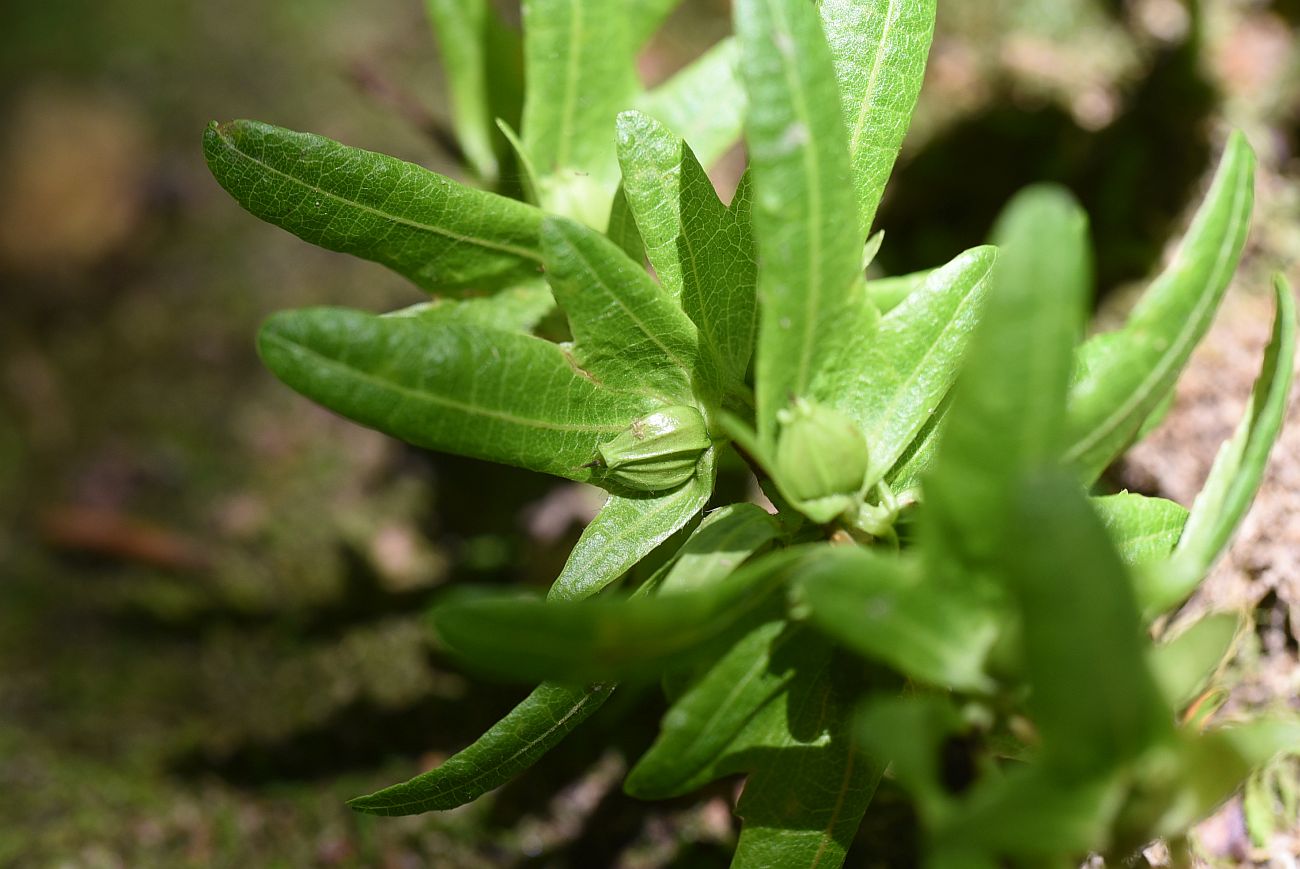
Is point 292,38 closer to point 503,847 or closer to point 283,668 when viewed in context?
point 283,668

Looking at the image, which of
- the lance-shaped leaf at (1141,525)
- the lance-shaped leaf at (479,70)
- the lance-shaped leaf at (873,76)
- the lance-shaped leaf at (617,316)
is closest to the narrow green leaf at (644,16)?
the lance-shaped leaf at (479,70)

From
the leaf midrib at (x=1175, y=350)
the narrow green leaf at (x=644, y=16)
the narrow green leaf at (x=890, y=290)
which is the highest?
the narrow green leaf at (x=644, y=16)

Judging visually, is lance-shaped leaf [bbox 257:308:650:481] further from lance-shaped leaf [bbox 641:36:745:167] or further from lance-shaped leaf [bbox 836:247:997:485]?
lance-shaped leaf [bbox 641:36:745:167]

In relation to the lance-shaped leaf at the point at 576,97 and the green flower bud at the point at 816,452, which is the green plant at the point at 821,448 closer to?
the green flower bud at the point at 816,452

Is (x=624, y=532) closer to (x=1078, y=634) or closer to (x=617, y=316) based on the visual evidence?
(x=617, y=316)

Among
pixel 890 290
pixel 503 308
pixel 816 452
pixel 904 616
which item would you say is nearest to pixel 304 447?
pixel 503 308

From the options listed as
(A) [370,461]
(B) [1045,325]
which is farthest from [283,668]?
(B) [1045,325]
